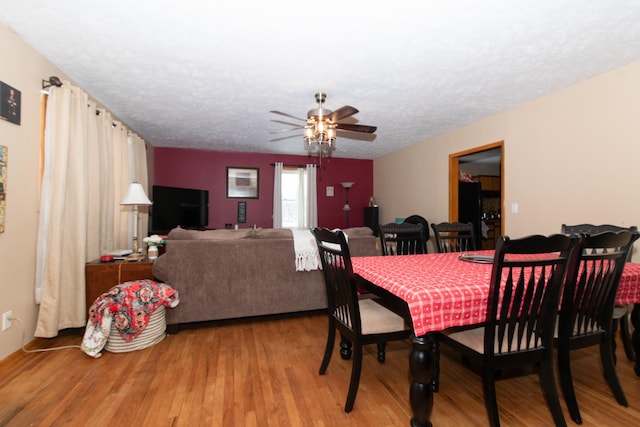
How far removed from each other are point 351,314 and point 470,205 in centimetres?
428

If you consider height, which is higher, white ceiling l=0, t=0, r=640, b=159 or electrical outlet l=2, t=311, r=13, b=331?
white ceiling l=0, t=0, r=640, b=159

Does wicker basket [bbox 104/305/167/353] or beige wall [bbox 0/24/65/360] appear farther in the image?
wicker basket [bbox 104/305/167/353]

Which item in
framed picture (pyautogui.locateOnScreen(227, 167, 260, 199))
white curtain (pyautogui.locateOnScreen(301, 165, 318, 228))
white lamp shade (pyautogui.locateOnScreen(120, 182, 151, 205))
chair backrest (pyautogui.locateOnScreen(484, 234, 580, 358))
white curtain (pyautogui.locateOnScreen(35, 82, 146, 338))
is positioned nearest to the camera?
chair backrest (pyautogui.locateOnScreen(484, 234, 580, 358))

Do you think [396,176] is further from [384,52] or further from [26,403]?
[26,403]

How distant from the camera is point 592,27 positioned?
2070mm

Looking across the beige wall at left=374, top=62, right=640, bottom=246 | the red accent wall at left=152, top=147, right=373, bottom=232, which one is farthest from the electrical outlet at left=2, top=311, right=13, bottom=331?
the beige wall at left=374, top=62, right=640, bottom=246

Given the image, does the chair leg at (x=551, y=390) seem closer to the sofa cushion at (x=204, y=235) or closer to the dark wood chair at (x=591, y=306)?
the dark wood chair at (x=591, y=306)

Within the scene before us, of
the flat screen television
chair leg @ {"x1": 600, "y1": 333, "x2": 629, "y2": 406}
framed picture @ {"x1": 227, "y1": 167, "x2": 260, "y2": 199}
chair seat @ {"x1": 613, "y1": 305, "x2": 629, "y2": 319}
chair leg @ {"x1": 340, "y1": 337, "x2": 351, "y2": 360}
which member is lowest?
chair leg @ {"x1": 340, "y1": 337, "x2": 351, "y2": 360}

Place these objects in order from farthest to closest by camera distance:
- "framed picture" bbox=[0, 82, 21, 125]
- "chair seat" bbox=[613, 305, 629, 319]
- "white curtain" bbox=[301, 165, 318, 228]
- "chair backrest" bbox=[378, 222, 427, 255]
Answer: "white curtain" bbox=[301, 165, 318, 228] < "chair backrest" bbox=[378, 222, 427, 255] < "framed picture" bbox=[0, 82, 21, 125] < "chair seat" bbox=[613, 305, 629, 319]

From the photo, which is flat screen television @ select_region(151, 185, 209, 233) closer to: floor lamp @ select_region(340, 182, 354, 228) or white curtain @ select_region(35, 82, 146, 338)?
white curtain @ select_region(35, 82, 146, 338)

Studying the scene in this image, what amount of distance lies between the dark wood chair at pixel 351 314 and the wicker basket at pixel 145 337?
1.55m

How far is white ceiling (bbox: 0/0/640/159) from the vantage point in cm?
192

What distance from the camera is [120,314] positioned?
2.27 m

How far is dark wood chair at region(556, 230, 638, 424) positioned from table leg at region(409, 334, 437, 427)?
0.74 m
